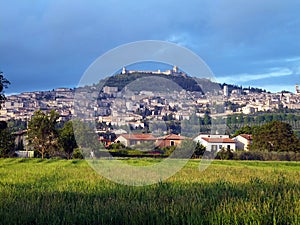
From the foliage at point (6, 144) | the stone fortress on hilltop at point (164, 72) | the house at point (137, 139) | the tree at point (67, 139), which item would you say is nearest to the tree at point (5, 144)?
the foliage at point (6, 144)

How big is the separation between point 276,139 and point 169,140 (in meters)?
36.4

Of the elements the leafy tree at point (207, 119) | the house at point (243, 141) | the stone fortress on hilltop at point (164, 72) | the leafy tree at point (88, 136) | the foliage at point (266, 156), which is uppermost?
the stone fortress on hilltop at point (164, 72)

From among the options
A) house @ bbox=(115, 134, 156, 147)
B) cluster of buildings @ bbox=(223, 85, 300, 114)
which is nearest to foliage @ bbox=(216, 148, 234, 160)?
house @ bbox=(115, 134, 156, 147)

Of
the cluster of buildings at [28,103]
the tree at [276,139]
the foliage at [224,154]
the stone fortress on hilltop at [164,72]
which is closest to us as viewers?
the stone fortress on hilltop at [164,72]

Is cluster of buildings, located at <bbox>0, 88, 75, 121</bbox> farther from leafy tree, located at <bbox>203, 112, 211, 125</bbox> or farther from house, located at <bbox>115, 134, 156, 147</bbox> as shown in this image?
leafy tree, located at <bbox>203, 112, 211, 125</bbox>

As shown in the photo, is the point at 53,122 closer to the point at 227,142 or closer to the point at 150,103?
the point at 227,142

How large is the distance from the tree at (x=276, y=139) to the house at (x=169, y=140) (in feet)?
117

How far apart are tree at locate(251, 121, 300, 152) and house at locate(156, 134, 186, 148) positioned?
117 feet

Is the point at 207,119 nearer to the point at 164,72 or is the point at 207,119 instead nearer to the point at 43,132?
the point at 164,72

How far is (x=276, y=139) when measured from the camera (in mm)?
47750

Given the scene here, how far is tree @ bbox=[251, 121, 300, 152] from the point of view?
4709cm

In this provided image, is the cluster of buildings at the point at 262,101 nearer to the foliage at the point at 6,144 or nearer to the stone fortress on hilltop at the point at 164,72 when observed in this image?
→ the foliage at the point at 6,144

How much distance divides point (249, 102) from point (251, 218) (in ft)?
318

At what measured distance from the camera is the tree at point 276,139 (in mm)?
47094
